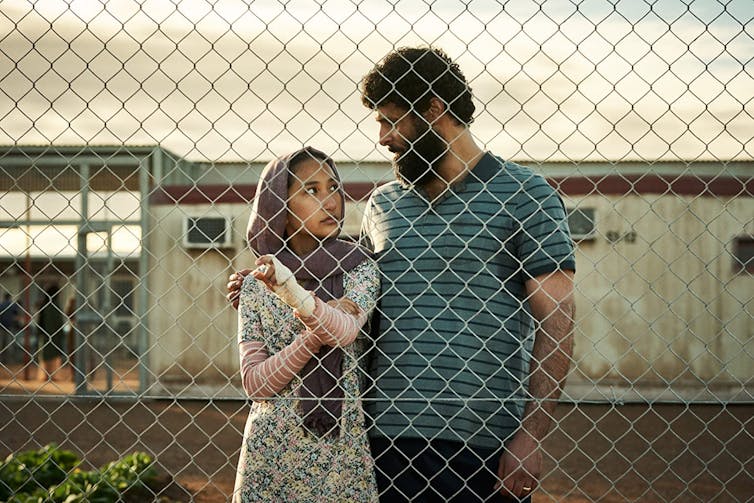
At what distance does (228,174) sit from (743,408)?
913 cm

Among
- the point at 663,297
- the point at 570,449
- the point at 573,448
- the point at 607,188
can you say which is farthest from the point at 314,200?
the point at 663,297

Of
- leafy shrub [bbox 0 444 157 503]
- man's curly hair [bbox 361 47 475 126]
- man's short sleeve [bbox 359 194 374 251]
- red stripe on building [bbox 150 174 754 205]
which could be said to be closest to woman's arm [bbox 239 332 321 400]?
man's short sleeve [bbox 359 194 374 251]

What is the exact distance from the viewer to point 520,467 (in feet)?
8.45

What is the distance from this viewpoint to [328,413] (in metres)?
2.45

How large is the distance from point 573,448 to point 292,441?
11.9ft

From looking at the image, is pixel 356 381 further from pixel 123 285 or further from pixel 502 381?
pixel 123 285

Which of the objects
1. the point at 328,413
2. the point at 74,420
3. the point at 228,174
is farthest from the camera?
the point at 228,174

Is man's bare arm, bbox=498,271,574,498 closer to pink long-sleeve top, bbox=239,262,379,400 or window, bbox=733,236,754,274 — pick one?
pink long-sleeve top, bbox=239,262,379,400

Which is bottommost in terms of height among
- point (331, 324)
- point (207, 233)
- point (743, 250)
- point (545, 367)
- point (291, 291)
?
point (743, 250)

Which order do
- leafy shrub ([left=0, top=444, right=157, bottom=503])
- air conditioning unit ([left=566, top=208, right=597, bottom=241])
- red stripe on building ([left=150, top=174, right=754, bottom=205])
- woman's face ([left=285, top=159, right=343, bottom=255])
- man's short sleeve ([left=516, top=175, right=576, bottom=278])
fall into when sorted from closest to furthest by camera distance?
woman's face ([left=285, top=159, right=343, bottom=255]) → man's short sleeve ([left=516, top=175, right=576, bottom=278]) → leafy shrub ([left=0, top=444, right=157, bottom=503]) → red stripe on building ([left=150, top=174, right=754, bottom=205]) → air conditioning unit ([left=566, top=208, right=597, bottom=241])

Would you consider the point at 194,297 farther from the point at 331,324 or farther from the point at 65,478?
the point at 331,324

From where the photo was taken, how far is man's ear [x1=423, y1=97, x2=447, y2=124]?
2787 millimetres

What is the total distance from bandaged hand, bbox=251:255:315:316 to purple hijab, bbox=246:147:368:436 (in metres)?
0.22

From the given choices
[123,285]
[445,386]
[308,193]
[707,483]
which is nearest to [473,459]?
[445,386]
